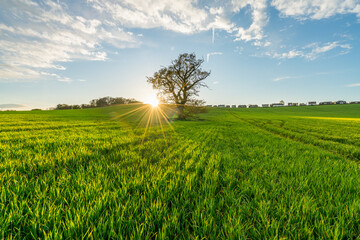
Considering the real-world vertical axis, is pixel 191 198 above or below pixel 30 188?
below

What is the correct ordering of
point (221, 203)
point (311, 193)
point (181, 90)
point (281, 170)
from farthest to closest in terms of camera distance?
1. point (181, 90)
2. point (281, 170)
3. point (311, 193)
4. point (221, 203)

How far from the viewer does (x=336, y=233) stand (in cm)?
162

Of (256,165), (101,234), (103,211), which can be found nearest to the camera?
(101,234)

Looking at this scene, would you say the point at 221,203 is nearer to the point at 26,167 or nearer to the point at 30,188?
the point at 30,188

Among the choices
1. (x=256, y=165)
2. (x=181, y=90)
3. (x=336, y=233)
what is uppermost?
(x=181, y=90)

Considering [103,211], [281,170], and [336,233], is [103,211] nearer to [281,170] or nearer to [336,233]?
[336,233]

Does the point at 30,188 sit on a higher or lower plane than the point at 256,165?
higher

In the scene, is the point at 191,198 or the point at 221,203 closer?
the point at 221,203

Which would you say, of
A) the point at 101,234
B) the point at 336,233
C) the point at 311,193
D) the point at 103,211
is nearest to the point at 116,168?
the point at 103,211

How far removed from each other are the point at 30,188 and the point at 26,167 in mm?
1555

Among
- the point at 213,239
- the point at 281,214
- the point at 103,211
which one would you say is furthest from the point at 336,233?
the point at 103,211

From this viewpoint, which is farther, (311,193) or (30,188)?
(311,193)

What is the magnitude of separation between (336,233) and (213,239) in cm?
148

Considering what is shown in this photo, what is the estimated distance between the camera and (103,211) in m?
1.88
